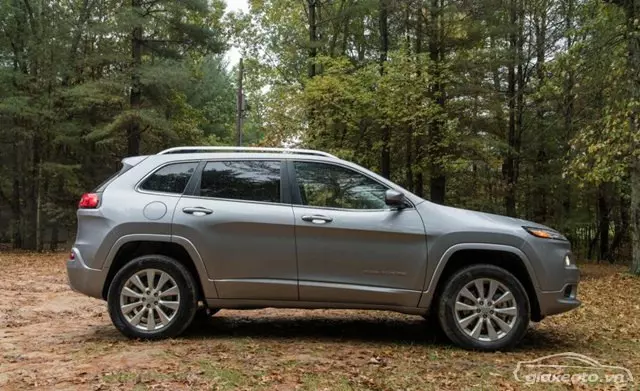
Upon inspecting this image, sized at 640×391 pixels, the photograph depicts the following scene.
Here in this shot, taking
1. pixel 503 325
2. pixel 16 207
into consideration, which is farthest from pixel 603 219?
pixel 16 207

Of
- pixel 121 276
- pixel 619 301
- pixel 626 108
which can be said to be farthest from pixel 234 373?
pixel 626 108

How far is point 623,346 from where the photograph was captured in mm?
5320

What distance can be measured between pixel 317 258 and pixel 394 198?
912mm

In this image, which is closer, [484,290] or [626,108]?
[484,290]

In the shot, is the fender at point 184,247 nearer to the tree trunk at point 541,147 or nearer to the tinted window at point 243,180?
the tinted window at point 243,180

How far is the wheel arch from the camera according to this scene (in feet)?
16.5

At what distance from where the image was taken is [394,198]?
5035 mm

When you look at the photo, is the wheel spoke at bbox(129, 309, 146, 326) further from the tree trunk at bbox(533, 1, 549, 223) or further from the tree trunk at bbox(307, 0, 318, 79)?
the tree trunk at bbox(307, 0, 318, 79)

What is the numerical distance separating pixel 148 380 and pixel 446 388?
2.11m

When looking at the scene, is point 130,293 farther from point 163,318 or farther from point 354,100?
point 354,100

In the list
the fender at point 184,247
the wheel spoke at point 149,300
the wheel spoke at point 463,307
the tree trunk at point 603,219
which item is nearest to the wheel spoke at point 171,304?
the wheel spoke at point 149,300

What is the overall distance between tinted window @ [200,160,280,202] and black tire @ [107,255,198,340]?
0.79m

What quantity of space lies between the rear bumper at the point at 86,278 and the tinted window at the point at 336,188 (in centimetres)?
208

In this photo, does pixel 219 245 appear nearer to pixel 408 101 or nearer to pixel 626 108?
pixel 626 108
